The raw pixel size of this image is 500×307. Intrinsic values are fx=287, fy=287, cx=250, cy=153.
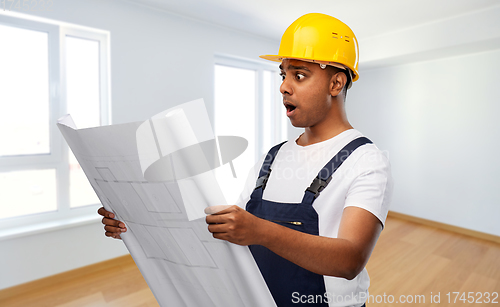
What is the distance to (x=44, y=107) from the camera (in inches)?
96.3

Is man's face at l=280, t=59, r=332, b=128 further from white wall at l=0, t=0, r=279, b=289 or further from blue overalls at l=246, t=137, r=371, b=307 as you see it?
white wall at l=0, t=0, r=279, b=289

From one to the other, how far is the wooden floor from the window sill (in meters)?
0.41

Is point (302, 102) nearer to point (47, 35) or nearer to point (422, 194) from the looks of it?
point (47, 35)

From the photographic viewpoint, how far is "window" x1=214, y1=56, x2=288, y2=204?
11.8 feet

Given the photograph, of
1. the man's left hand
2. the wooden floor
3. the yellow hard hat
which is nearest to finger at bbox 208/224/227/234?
the man's left hand

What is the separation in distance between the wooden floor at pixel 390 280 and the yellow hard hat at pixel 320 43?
2.09 meters

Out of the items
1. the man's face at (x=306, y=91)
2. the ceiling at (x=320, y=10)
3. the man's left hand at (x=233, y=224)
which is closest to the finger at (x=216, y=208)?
the man's left hand at (x=233, y=224)

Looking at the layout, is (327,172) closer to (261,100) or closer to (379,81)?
(261,100)

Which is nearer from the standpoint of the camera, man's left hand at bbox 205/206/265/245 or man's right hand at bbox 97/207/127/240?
man's left hand at bbox 205/206/265/245

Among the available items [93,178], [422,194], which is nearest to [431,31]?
[422,194]

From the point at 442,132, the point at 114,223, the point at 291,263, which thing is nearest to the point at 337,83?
the point at 291,263

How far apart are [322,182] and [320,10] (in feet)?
8.79

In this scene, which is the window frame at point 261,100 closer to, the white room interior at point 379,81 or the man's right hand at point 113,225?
the white room interior at point 379,81

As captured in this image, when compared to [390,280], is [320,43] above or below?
above
